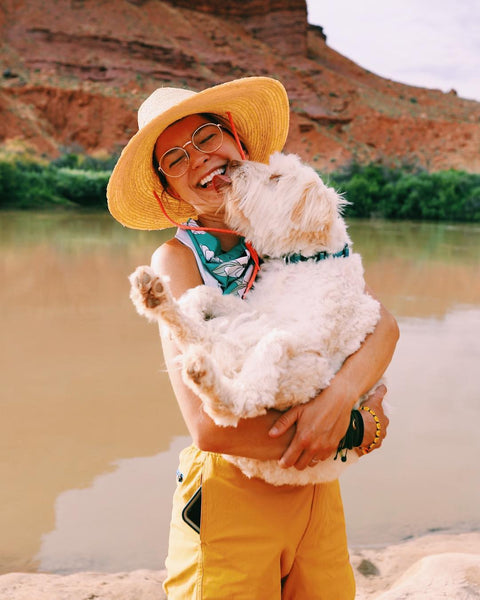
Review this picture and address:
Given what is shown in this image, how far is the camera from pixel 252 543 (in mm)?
1547

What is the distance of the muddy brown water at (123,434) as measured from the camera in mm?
2980

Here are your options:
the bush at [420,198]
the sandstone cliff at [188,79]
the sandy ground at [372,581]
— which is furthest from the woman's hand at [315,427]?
the sandstone cliff at [188,79]

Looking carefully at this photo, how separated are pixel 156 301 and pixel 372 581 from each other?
1980 mm

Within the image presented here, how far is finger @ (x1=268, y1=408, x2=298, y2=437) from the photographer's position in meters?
1.44

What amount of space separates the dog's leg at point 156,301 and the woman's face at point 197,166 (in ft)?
1.75

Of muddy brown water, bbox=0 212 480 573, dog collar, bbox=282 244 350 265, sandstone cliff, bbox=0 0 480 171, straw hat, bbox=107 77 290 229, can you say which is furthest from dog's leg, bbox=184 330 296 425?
sandstone cliff, bbox=0 0 480 171

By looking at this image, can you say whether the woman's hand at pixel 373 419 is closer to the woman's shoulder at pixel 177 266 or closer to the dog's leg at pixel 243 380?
the dog's leg at pixel 243 380

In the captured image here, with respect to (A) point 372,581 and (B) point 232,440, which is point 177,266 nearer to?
(B) point 232,440

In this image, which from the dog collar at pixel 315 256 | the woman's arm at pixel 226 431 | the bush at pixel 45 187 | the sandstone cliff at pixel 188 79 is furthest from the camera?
the sandstone cliff at pixel 188 79

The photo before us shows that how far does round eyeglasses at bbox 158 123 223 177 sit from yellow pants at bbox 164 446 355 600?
93cm

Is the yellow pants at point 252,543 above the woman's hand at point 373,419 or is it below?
below

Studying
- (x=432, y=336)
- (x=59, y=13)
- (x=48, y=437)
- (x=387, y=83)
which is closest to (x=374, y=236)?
(x=432, y=336)

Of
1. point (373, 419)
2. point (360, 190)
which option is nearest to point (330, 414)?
point (373, 419)

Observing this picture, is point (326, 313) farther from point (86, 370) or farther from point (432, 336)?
point (432, 336)
